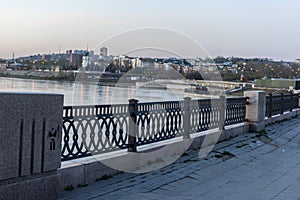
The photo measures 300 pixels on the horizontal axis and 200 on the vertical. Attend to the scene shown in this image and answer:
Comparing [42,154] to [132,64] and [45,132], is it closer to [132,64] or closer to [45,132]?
[45,132]

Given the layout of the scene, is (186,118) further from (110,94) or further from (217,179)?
(110,94)

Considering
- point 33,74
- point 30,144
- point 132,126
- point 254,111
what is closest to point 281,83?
point 33,74

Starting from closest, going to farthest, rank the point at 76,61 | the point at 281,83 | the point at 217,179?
the point at 217,179
the point at 76,61
the point at 281,83

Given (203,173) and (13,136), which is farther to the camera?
(203,173)

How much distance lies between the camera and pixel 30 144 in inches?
195

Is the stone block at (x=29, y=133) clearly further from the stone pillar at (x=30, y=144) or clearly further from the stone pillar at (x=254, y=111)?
the stone pillar at (x=254, y=111)

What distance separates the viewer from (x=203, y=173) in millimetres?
7488

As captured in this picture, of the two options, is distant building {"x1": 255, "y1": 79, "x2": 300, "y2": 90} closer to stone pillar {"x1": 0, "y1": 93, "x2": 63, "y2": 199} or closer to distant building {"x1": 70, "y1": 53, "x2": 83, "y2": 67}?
distant building {"x1": 70, "y1": 53, "x2": 83, "y2": 67}

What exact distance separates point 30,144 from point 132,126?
2.76 meters

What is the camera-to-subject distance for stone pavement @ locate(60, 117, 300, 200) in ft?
19.7

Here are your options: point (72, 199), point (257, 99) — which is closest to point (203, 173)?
point (72, 199)

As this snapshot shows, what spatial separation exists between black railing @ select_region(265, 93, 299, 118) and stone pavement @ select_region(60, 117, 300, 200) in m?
5.36

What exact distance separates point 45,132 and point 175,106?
426 cm

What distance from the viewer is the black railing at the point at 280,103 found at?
1574cm
